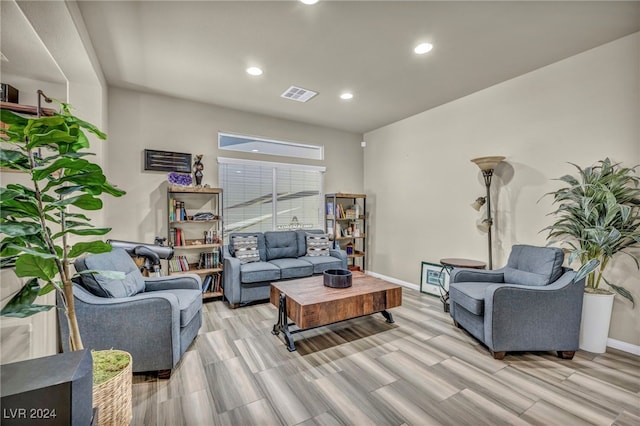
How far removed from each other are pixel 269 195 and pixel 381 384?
136 inches

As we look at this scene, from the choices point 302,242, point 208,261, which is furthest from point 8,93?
point 302,242

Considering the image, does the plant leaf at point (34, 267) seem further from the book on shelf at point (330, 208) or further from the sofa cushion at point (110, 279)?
the book on shelf at point (330, 208)

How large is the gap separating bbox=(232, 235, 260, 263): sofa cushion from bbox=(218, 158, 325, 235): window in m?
0.53

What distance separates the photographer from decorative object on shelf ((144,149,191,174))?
12.5ft

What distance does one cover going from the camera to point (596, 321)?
2.52m

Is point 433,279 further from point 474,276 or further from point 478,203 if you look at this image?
point 478,203

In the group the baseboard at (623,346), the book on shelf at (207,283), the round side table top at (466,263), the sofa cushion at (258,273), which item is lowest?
the baseboard at (623,346)

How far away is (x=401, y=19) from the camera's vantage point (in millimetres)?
2293

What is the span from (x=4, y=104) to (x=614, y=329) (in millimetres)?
5623

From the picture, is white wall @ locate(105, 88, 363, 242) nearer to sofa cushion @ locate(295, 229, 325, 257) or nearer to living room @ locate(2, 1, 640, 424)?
living room @ locate(2, 1, 640, 424)

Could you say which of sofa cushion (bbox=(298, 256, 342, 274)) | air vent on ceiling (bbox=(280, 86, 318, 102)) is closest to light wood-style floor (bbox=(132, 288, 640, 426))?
sofa cushion (bbox=(298, 256, 342, 274))

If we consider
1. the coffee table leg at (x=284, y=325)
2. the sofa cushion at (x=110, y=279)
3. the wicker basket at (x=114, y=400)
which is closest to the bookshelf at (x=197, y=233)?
the sofa cushion at (x=110, y=279)

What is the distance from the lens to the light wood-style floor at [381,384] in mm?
1768

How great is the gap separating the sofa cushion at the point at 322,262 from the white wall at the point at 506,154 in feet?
4.17
